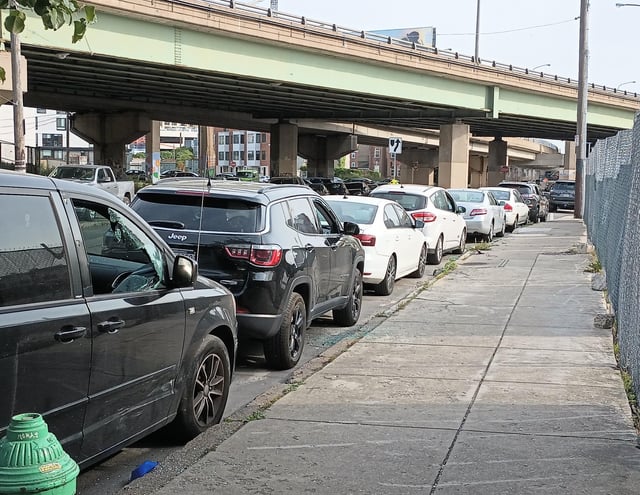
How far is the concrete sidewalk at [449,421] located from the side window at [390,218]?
2.94 m

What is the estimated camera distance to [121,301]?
4.81m

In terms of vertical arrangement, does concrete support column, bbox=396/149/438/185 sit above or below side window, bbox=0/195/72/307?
above

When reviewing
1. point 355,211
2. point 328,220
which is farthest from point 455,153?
point 328,220

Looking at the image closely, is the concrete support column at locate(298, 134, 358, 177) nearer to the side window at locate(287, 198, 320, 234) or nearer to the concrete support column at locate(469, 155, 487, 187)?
the concrete support column at locate(469, 155, 487, 187)

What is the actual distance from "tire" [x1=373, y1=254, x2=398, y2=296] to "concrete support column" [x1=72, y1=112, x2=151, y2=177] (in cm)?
4688

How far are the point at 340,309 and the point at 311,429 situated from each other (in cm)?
449

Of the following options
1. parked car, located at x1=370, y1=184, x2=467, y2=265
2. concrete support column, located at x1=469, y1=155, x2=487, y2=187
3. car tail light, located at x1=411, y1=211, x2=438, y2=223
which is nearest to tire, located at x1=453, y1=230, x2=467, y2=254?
parked car, located at x1=370, y1=184, x2=467, y2=265

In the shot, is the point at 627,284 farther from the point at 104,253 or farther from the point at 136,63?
the point at 136,63

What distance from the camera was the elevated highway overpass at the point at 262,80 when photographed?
1240 inches

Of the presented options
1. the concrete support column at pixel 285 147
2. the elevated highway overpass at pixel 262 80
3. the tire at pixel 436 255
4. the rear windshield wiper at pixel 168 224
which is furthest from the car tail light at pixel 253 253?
the concrete support column at pixel 285 147

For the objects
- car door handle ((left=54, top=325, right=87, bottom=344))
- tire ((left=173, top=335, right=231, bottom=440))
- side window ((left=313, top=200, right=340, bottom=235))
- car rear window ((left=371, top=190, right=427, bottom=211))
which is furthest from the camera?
car rear window ((left=371, top=190, right=427, bottom=211))

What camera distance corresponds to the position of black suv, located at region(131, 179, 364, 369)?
7.74 metres

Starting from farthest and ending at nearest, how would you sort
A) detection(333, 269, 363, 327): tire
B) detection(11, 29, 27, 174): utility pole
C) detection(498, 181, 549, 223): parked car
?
detection(498, 181, 549, 223): parked car
detection(11, 29, 27, 174): utility pole
detection(333, 269, 363, 327): tire

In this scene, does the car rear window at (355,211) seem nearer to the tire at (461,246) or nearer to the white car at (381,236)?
the white car at (381,236)
